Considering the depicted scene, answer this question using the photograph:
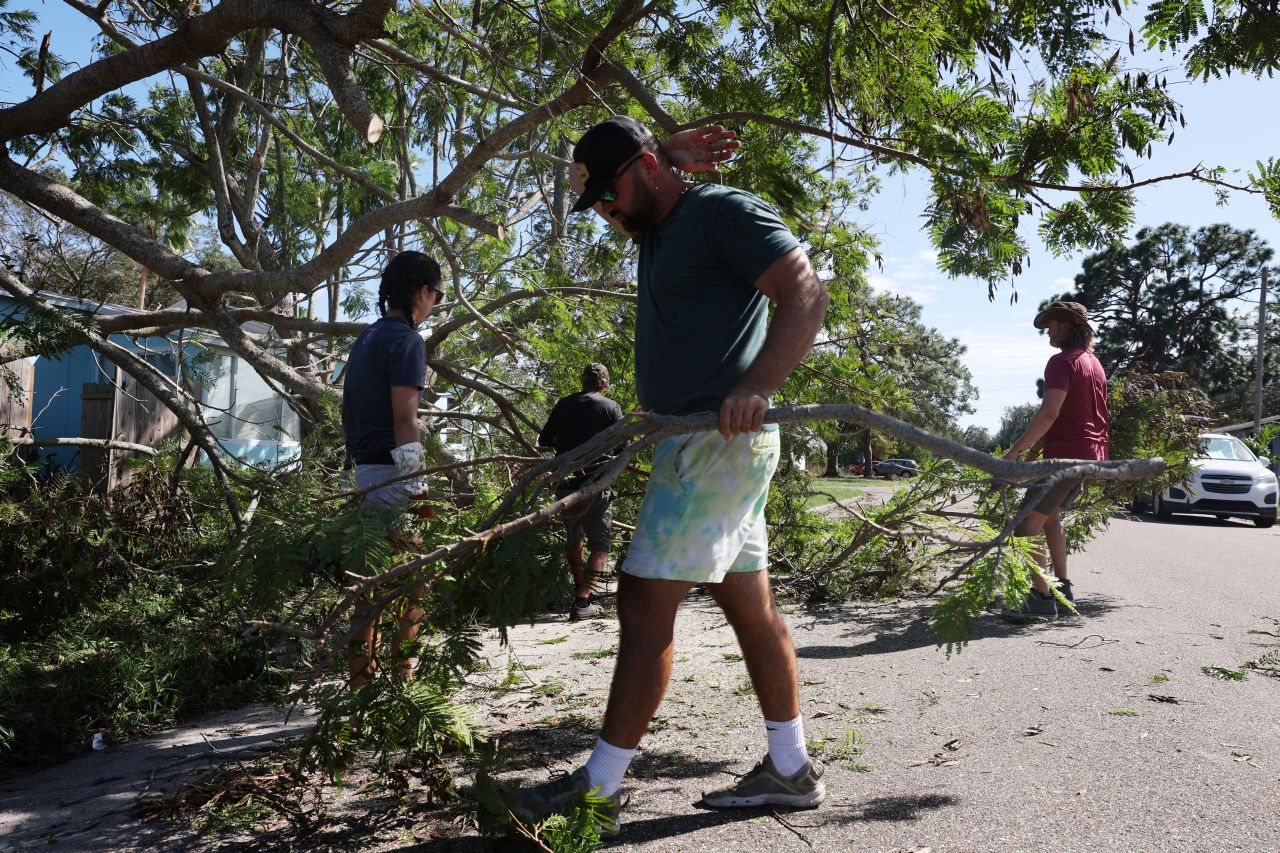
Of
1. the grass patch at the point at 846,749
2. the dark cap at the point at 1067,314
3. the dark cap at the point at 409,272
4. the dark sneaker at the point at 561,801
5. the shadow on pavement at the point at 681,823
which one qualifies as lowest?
the shadow on pavement at the point at 681,823

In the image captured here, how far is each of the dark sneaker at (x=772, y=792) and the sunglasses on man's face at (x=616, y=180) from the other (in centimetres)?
188

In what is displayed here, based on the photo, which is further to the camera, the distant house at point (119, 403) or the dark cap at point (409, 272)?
the distant house at point (119, 403)

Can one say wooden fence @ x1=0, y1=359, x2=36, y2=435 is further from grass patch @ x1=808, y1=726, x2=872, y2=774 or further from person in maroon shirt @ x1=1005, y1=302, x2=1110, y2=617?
person in maroon shirt @ x1=1005, y1=302, x2=1110, y2=617

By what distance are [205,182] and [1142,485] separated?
10692mm

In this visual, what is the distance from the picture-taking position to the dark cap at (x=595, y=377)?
6.08m

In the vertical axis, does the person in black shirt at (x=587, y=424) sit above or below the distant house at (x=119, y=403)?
below

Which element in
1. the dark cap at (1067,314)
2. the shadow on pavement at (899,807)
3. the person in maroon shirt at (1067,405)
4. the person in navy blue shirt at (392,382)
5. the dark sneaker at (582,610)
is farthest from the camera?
the dark sneaker at (582,610)

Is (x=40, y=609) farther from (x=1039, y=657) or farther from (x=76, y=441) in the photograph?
(x=1039, y=657)

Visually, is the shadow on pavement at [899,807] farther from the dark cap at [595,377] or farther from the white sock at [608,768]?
the dark cap at [595,377]

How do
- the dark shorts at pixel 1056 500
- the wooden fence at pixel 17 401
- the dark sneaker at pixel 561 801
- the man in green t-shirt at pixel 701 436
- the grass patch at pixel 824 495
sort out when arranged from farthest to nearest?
1. the wooden fence at pixel 17 401
2. the grass patch at pixel 824 495
3. the dark shorts at pixel 1056 500
4. the man in green t-shirt at pixel 701 436
5. the dark sneaker at pixel 561 801

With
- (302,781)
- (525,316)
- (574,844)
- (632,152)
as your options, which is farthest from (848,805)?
(525,316)

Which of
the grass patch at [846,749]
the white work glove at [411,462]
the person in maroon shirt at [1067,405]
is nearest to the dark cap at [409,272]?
the white work glove at [411,462]

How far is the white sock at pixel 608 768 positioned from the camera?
8.57 ft

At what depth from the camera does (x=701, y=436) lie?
8.84ft
